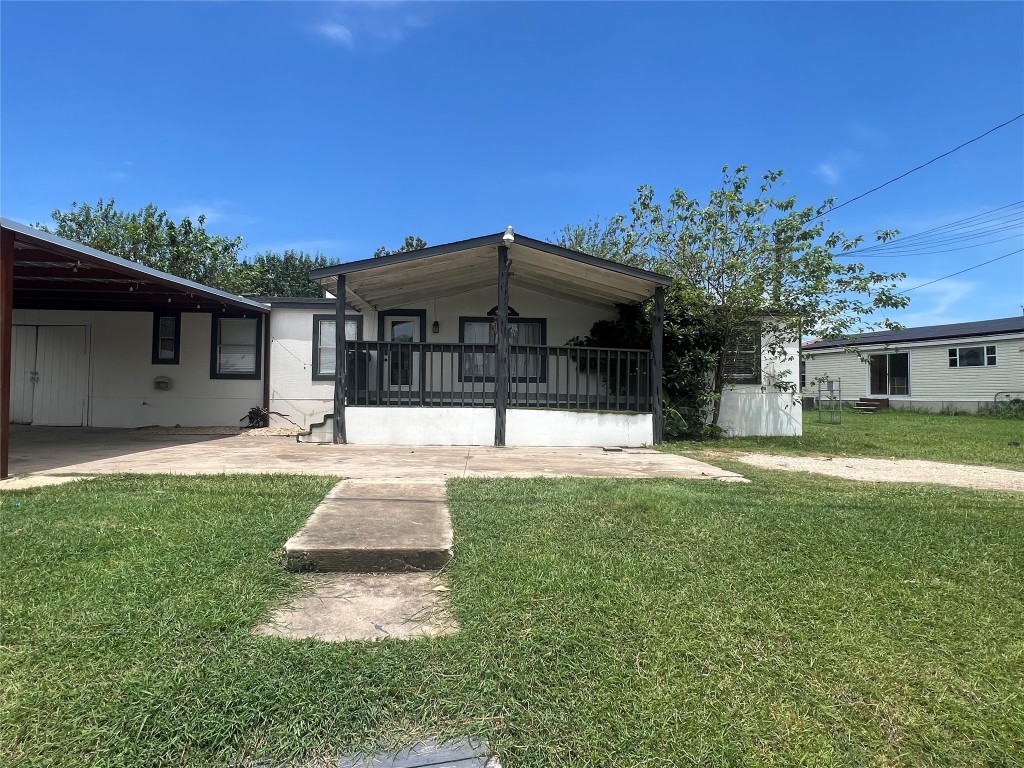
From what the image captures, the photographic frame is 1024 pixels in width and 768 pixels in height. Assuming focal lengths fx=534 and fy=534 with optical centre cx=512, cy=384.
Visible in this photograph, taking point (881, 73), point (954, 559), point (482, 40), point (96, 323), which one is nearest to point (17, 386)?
point (96, 323)

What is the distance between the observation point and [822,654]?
2.14 metres

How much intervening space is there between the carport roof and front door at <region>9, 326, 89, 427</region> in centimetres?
62

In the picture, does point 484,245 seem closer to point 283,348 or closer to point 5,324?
point 5,324

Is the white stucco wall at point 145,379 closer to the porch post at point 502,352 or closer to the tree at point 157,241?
the porch post at point 502,352

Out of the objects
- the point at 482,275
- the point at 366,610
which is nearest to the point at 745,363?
the point at 482,275

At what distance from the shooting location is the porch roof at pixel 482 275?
7.92 metres

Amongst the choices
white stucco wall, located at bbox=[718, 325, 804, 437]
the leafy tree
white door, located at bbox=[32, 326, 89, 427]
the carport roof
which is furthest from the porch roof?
the leafy tree

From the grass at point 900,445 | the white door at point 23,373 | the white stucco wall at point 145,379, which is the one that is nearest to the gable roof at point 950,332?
the grass at point 900,445

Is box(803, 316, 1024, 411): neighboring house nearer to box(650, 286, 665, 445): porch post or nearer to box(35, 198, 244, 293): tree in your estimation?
box(650, 286, 665, 445): porch post

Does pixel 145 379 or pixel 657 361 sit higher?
pixel 657 361

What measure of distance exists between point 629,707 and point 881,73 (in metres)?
16.6

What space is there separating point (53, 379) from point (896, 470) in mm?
15167

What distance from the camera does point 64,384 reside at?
1123 centimetres

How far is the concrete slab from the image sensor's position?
2.27 metres
